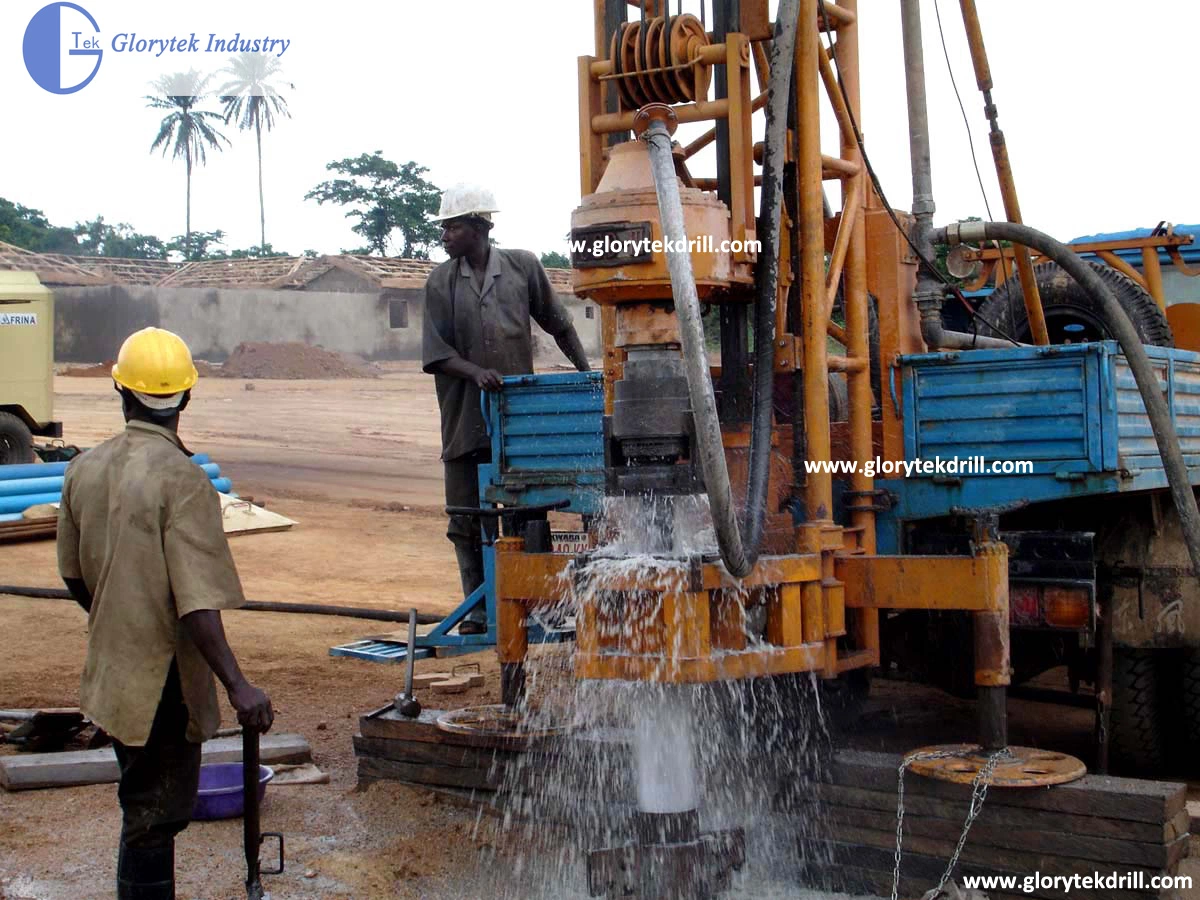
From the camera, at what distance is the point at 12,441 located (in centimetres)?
1341

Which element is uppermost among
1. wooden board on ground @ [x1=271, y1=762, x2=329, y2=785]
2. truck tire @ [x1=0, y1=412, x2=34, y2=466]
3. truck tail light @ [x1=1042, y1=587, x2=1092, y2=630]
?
truck tire @ [x1=0, y1=412, x2=34, y2=466]

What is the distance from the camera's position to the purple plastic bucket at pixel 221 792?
4691 millimetres

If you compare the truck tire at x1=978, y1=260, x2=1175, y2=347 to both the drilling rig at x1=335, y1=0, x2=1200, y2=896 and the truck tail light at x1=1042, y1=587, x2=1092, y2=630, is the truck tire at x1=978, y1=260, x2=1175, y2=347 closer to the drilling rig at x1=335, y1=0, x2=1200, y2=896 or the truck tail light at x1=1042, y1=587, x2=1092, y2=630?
the drilling rig at x1=335, y1=0, x2=1200, y2=896

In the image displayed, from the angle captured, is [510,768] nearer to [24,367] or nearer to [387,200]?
[24,367]

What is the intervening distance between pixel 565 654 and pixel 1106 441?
8.26 feet

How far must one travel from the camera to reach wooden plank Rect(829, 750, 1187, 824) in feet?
12.6

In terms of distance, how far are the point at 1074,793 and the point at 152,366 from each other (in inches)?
110

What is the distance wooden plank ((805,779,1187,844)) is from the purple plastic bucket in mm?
1903

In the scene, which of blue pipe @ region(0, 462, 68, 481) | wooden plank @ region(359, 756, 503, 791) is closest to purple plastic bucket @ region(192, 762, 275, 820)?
wooden plank @ region(359, 756, 503, 791)

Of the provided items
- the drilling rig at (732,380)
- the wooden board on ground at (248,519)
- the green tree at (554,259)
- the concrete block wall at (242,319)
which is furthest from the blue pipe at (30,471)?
the green tree at (554,259)

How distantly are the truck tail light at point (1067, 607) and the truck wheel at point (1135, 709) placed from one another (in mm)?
832

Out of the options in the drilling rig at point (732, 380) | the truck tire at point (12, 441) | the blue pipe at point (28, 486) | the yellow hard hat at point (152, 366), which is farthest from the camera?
the truck tire at point (12, 441)

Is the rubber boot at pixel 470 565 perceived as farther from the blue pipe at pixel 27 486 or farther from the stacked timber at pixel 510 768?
the blue pipe at pixel 27 486

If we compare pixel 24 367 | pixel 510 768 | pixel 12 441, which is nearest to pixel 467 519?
pixel 510 768
